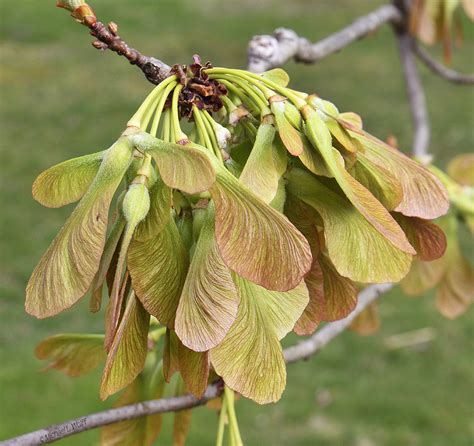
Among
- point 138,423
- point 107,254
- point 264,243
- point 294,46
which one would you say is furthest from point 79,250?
point 294,46

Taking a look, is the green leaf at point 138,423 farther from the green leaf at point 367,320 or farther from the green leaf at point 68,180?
the green leaf at point 367,320

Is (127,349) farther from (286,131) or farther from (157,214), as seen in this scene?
(286,131)

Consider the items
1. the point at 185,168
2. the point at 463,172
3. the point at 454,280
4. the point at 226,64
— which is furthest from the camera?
the point at 226,64

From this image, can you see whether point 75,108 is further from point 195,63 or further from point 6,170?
point 195,63

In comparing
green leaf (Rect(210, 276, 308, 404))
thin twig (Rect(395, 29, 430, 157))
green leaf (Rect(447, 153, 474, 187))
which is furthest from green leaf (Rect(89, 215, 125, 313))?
thin twig (Rect(395, 29, 430, 157))

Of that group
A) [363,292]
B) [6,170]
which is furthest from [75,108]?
[363,292]
